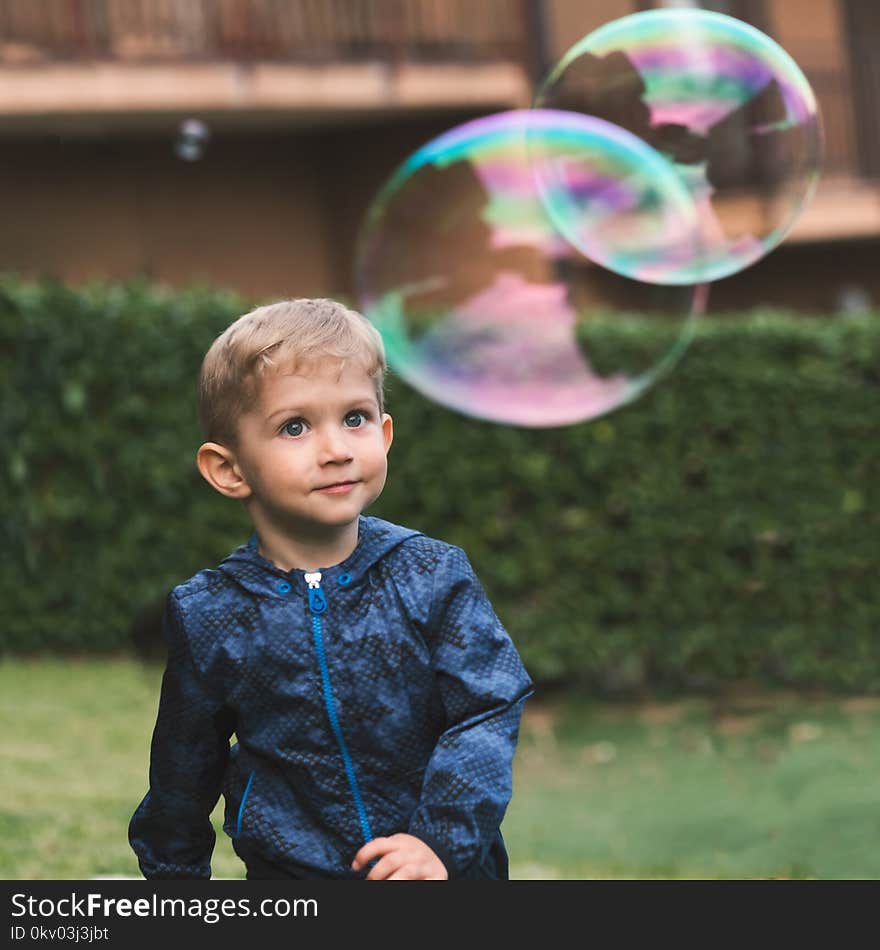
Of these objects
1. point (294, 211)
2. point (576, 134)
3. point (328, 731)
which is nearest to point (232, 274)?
point (294, 211)

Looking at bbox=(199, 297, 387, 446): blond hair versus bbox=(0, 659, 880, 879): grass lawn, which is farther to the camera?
bbox=(0, 659, 880, 879): grass lawn

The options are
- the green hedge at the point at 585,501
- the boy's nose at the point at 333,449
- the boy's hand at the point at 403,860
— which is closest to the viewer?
the boy's hand at the point at 403,860

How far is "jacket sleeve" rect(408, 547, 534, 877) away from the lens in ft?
6.60

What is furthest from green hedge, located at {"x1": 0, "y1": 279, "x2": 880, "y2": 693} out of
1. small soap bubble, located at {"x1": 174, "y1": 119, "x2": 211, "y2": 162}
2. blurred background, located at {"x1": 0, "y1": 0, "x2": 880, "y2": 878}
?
small soap bubble, located at {"x1": 174, "y1": 119, "x2": 211, "y2": 162}

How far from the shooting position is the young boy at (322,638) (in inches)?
83.5

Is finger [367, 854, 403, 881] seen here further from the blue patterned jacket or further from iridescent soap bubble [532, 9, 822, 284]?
iridescent soap bubble [532, 9, 822, 284]

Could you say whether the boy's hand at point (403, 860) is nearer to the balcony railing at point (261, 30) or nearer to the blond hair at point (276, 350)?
the blond hair at point (276, 350)

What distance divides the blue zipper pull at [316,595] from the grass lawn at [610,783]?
7.09ft

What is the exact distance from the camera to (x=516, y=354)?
5.01 metres

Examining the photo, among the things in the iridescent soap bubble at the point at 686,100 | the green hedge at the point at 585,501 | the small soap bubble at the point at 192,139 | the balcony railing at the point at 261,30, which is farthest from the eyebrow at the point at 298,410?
the balcony railing at the point at 261,30

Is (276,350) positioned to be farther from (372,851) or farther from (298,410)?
(372,851)

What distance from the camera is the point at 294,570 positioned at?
7.18 ft

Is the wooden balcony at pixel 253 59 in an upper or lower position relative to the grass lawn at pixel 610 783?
upper

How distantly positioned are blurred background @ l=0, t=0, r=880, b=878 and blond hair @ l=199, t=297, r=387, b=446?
2669 mm
